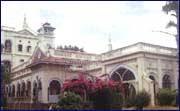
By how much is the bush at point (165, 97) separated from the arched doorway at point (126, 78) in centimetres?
298

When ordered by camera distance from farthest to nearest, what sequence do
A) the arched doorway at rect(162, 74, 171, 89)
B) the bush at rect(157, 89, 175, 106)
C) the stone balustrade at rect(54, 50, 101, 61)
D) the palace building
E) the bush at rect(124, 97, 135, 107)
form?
the stone balustrade at rect(54, 50, 101, 61)
the arched doorway at rect(162, 74, 171, 89)
the palace building
the bush at rect(157, 89, 175, 106)
the bush at rect(124, 97, 135, 107)

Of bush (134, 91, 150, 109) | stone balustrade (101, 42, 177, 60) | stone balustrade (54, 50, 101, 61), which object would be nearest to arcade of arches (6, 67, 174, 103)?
stone balustrade (101, 42, 177, 60)

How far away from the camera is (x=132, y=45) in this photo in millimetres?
25625

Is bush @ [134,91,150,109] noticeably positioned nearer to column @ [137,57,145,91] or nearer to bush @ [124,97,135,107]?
bush @ [124,97,135,107]

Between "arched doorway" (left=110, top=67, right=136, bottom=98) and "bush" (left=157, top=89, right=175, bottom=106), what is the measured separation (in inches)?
117

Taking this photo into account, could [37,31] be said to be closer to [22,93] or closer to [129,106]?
[22,93]

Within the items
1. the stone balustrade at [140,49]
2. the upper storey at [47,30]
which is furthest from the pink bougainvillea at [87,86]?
the upper storey at [47,30]

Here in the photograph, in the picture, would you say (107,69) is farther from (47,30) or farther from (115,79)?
(47,30)

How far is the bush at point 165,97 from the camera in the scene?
22281 millimetres

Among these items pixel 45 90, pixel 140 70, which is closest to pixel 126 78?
pixel 140 70

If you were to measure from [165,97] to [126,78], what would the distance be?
467 cm

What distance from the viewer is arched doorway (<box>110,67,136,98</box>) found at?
25.9 meters

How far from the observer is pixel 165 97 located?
22.6 meters

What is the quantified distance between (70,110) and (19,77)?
19.7 m
